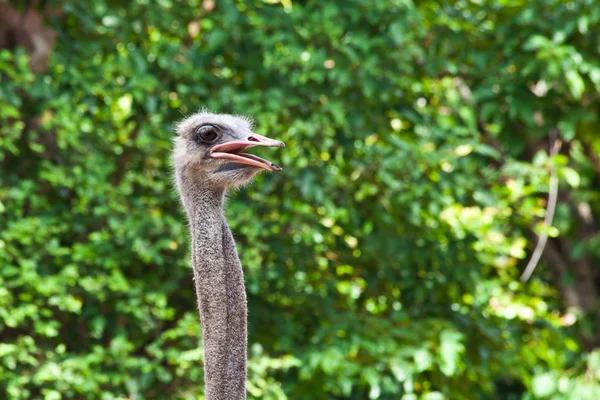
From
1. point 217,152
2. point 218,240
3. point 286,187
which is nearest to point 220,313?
point 218,240

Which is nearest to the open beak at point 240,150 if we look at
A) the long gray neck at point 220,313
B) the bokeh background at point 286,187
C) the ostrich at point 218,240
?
the ostrich at point 218,240

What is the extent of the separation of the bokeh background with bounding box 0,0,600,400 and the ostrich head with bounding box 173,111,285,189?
208 cm

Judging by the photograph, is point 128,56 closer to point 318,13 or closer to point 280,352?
point 318,13

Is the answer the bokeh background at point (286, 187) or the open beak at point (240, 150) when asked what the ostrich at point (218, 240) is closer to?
the open beak at point (240, 150)

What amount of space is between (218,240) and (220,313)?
→ 5.7 inches

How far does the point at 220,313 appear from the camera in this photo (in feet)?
6.82

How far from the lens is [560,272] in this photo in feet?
22.7

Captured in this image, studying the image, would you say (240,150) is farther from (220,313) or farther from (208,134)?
Answer: (220,313)

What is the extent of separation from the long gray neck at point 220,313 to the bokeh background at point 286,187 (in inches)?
88.2

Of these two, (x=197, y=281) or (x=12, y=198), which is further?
(x=12, y=198)

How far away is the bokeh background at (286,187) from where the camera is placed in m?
4.48

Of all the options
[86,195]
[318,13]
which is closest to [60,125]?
[86,195]

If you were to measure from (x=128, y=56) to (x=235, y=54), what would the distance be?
486 millimetres

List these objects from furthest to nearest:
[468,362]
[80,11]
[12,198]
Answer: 1. [468,362]
2. [80,11]
3. [12,198]
